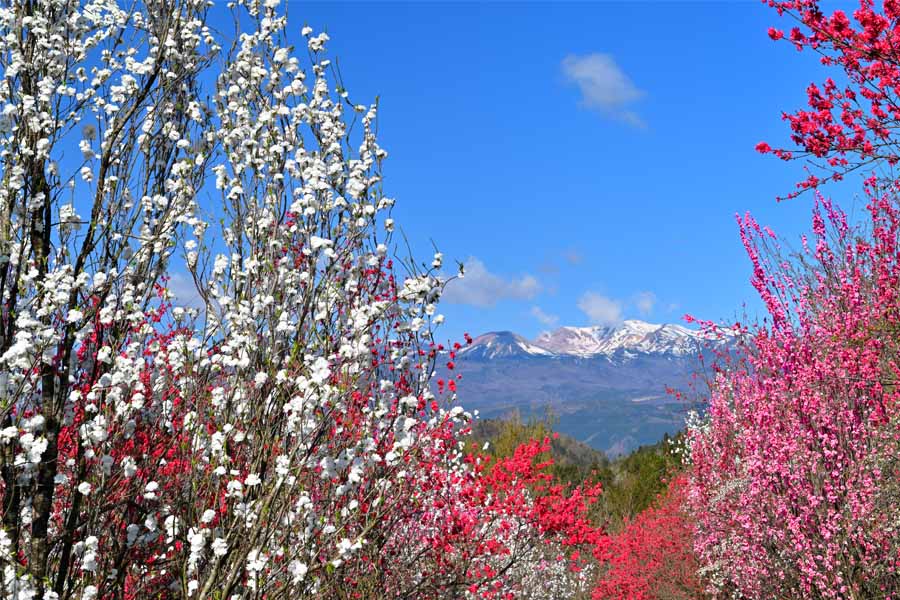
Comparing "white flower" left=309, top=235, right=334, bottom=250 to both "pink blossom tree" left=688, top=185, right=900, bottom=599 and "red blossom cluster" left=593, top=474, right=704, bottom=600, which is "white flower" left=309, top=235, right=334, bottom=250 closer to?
"pink blossom tree" left=688, top=185, right=900, bottom=599

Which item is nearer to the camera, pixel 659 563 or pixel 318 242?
pixel 318 242

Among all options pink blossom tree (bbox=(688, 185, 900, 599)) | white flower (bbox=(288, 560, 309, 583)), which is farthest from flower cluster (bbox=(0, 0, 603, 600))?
pink blossom tree (bbox=(688, 185, 900, 599))

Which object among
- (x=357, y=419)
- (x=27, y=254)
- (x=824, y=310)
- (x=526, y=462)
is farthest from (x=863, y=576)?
(x=27, y=254)

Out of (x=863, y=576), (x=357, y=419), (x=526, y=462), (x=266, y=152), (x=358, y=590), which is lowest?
(x=863, y=576)

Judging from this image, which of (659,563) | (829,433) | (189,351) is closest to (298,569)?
(189,351)

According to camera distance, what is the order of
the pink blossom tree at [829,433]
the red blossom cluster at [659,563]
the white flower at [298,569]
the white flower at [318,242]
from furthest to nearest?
the red blossom cluster at [659,563]
the pink blossom tree at [829,433]
the white flower at [318,242]
the white flower at [298,569]

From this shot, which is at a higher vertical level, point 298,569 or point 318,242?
point 318,242

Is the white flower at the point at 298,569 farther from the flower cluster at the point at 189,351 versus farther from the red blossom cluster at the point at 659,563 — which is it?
the red blossom cluster at the point at 659,563

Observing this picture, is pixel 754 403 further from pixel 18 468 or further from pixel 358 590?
pixel 18 468

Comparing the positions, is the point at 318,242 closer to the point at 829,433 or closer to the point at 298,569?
the point at 298,569

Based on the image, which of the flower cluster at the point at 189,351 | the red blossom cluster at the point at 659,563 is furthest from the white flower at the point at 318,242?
the red blossom cluster at the point at 659,563

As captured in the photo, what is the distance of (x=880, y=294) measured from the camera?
10.1 m

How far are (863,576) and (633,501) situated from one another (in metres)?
29.2

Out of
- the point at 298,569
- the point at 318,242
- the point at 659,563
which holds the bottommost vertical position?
the point at 298,569
